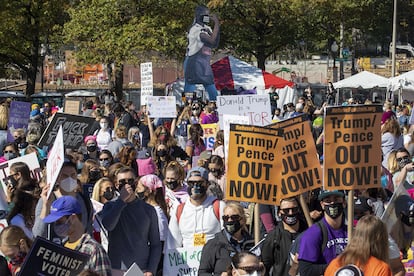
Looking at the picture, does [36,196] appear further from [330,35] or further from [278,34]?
[330,35]

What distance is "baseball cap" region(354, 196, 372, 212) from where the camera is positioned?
25.0 ft

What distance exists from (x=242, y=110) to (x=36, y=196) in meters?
6.04

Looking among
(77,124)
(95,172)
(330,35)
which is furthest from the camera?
(330,35)

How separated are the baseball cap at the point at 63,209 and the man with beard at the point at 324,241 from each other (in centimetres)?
Answer: 163

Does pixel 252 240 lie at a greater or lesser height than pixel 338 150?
lesser

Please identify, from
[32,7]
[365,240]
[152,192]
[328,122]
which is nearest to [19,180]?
[152,192]

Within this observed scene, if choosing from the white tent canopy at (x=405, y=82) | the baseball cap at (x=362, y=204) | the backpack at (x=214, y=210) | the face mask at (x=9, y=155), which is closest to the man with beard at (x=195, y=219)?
the backpack at (x=214, y=210)

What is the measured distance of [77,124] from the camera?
11250 millimetres

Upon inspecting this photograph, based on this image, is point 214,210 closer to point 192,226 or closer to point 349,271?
point 192,226

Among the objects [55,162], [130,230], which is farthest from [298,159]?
[55,162]

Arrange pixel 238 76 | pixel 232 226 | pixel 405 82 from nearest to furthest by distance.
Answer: pixel 232 226 → pixel 405 82 → pixel 238 76

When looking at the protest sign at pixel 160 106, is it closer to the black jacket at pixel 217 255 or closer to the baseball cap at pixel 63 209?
the black jacket at pixel 217 255

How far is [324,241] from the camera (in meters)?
6.71

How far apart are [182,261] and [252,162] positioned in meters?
1.03
